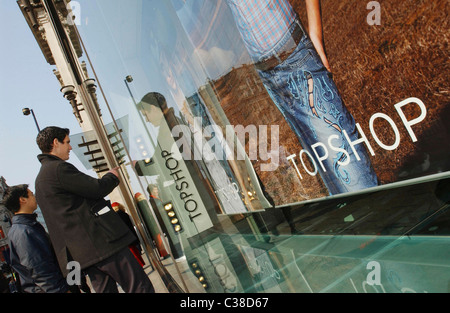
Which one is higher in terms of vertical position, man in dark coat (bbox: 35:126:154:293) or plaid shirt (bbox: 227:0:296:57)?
plaid shirt (bbox: 227:0:296:57)

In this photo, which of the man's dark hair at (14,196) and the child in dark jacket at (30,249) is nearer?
the child in dark jacket at (30,249)

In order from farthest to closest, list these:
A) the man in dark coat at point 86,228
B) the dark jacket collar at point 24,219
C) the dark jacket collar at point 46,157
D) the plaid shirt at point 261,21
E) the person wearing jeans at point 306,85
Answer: the plaid shirt at point 261,21
the person wearing jeans at point 306,85
the dark jacket collar at point 24,219
the dark jacket collar at point 46,157
the man in dark coat at point 86,228

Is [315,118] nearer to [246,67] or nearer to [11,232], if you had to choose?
[246,67]

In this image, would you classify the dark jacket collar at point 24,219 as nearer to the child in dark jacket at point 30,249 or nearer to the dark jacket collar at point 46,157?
the child in dark jacket at point 30,249

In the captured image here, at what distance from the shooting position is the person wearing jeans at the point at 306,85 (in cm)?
281

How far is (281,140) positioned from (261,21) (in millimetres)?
1287

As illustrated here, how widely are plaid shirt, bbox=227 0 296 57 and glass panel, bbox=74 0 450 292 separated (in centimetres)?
2

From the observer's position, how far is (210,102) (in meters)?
4.67

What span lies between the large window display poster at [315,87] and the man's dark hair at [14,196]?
2480 mm

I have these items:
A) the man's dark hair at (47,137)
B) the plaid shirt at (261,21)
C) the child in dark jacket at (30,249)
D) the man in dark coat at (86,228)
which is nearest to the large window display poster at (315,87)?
the plaid shirt at (261,21)

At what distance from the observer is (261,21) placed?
3.31 metres

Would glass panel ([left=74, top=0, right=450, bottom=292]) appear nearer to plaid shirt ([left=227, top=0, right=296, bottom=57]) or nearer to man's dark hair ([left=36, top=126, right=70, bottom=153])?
plaid shirt ([left=227, top=0, right=296, bottom=57])

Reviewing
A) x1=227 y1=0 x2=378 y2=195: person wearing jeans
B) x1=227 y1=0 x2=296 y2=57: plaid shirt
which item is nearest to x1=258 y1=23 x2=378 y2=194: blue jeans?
x1=227 y1=0 x2=378 y2=195: person wearing jeans

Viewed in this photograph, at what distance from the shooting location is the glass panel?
230 cm
